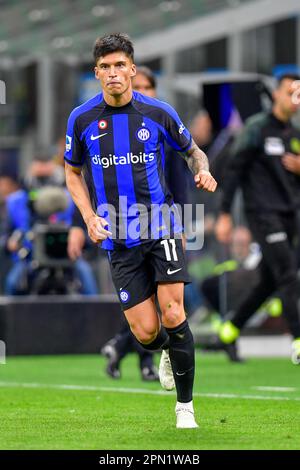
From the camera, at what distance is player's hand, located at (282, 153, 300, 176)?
12945 millimetres

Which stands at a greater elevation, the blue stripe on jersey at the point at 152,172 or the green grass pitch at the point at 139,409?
the blue stripe on jersey at the point at 152,172

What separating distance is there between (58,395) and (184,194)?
1.78 metres

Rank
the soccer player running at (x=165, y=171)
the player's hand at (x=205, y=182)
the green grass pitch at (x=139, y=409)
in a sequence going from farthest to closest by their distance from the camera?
the soccer player running at (x=165, y=171)
the player's hand at (x=205, y=182)
the green grass pitch at (x=139, y=409)

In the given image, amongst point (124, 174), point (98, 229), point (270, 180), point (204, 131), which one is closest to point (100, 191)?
point (124, 174)

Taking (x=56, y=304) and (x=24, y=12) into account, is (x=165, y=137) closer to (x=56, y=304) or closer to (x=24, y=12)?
(x=56, y=304)

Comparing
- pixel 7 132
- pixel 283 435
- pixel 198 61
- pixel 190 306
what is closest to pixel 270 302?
pixel 190 306

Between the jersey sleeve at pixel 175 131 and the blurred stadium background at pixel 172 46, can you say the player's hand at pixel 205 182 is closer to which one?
the jersey sleeve at pixel 175 131

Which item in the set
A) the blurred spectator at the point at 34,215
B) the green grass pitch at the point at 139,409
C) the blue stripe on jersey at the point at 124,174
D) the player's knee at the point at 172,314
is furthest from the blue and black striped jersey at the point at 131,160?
the blurred spectator at the point at 34,215

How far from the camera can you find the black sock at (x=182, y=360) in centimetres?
787

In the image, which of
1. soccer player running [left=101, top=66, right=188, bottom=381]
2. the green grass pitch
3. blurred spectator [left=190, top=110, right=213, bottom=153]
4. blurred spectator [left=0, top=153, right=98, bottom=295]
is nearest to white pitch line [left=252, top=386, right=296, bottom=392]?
the green grass pitch

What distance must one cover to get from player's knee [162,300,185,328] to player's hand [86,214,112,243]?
0.52m

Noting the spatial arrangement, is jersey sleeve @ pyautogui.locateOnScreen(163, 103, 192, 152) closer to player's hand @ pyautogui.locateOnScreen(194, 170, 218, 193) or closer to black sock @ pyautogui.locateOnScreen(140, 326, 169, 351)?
player's hand @ pyautogui.locateOnScreen(194, 170, 218, 193)

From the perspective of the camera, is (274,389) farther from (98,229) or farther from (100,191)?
(98,229)

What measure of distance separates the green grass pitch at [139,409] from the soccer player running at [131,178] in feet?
1.70
